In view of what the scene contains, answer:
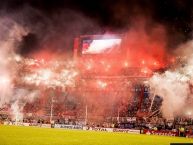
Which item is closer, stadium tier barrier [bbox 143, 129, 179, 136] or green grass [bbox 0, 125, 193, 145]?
green grass [bbox 0, 125, 193, 145]

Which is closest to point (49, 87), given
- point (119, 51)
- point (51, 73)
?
point (51, 73)

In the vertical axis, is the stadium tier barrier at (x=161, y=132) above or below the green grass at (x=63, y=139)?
below

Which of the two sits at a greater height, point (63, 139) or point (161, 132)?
point (63, 139)

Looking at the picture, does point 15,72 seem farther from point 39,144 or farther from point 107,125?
point 39,144

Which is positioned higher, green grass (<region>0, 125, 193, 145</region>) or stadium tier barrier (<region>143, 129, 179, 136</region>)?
green grass (<region>0, 125, 193, 145</region>)

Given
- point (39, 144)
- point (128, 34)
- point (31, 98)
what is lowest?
point (39, 144)

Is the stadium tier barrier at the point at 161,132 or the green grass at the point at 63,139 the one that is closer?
the green grass at the point at 63,139

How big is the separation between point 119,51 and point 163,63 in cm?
1518

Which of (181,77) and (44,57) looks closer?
(181,77)

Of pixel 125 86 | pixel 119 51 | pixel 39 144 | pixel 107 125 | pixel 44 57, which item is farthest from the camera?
pixel 44 57

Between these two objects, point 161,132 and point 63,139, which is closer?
point 63,139

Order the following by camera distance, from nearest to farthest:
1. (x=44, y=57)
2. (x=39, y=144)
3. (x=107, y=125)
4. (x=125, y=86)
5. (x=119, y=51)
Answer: (x=39, y=144), (x=107, y=125), (x=119, y=51), (x=125, y=86), (x=44, y=57)

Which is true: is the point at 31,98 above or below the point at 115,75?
below

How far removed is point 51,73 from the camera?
3127 inches
